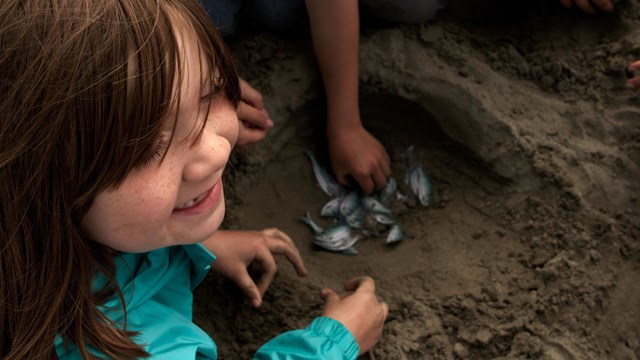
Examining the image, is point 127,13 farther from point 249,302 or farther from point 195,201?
point 249,302

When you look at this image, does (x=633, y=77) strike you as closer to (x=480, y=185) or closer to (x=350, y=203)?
(x=480, y=185)

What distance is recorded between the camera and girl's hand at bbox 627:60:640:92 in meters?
2.05

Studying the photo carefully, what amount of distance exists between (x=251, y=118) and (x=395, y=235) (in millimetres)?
524

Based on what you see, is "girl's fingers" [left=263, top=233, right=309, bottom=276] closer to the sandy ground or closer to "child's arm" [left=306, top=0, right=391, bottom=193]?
the sandy ground

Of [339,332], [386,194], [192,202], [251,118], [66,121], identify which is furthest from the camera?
[386,194]

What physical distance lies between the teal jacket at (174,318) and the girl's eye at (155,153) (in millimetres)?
335

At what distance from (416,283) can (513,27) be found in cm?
90

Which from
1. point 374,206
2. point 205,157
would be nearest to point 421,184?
point 374,206

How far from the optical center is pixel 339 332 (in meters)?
1.71

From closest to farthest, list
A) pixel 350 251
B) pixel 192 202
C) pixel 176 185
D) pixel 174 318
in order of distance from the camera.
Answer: pixel 176 185 < pixel 192 202 < pixel 174 318 < pixel 350 251

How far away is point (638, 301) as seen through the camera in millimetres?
1886

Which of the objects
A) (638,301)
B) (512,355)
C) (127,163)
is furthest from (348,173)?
(127,163)

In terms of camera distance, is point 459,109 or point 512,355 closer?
point 512,355

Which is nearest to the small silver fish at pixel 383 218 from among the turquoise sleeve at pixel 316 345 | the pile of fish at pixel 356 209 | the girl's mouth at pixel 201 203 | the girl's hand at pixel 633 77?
the pile of fish at pixel 356 209
